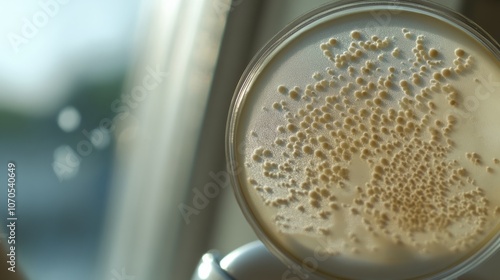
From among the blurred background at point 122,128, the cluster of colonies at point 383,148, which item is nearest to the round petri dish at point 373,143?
the cluster of colonies at point 383,148

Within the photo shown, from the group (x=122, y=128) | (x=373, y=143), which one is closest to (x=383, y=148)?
(x=373, y=143)

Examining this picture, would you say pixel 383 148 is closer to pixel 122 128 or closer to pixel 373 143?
pixel 373 143

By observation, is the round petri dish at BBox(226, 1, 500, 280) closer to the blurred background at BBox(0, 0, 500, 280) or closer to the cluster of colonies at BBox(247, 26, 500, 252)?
the cluster of colonies at BBox(247, 26, 500, 252)

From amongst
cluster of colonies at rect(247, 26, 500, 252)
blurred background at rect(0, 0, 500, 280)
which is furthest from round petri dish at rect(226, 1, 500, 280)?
blurred background at rect(0, 0, 500, 280)

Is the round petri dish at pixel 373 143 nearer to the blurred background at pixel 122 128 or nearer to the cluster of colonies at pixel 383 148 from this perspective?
the cluster of colonies at pixel 383 148

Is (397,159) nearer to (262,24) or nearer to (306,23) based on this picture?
(306,23)

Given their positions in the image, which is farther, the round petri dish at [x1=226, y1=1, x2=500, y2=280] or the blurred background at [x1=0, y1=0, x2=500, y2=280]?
the blurred background at [x1=0, y1=0, x2=500, y2=280]
